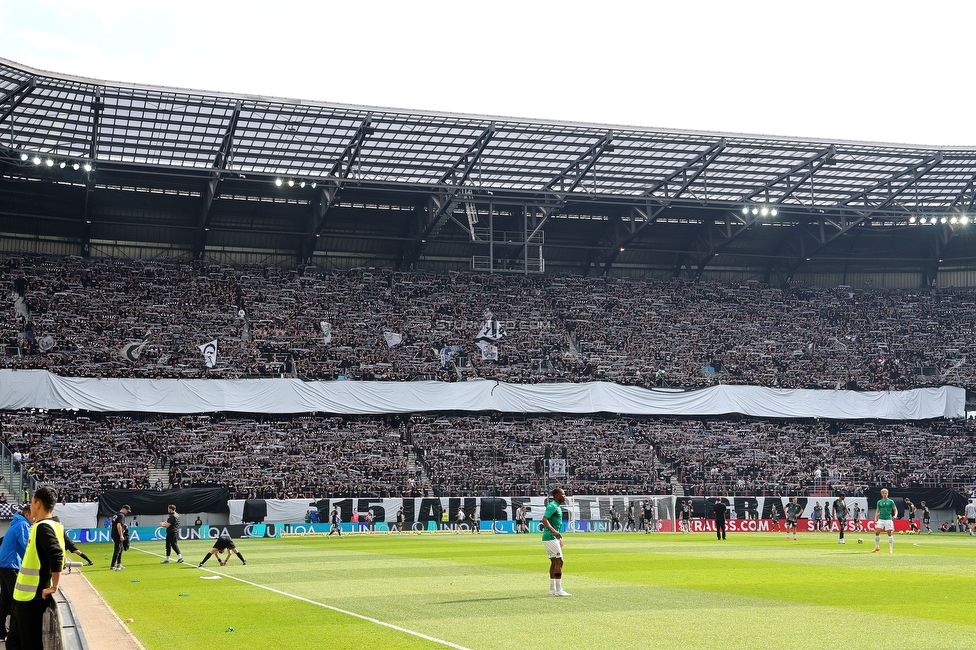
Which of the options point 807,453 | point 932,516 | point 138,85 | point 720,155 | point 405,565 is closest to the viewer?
point 405,565

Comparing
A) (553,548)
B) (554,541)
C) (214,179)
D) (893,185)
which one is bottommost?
(553,548)

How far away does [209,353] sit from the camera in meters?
59.6

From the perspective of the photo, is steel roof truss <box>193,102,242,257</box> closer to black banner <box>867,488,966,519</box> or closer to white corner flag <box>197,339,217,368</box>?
white corner flag <box>197,339,217,368</box>

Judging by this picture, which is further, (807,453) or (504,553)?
(807,453)

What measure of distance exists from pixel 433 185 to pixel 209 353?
16.7 meters

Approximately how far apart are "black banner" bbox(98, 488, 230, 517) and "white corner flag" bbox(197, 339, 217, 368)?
434 inches

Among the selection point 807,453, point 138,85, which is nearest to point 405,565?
point 138,85

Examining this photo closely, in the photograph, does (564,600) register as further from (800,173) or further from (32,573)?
(800,173)

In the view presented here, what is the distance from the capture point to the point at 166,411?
56.2m

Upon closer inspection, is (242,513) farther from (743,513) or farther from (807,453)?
(807,453)

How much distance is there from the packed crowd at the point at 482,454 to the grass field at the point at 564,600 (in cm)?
1986

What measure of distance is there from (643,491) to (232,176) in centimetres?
2965

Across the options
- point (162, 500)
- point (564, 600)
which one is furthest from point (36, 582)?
point (162, 500)

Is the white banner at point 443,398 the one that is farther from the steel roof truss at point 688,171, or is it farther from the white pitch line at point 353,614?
the white pitch line at point 353,614
